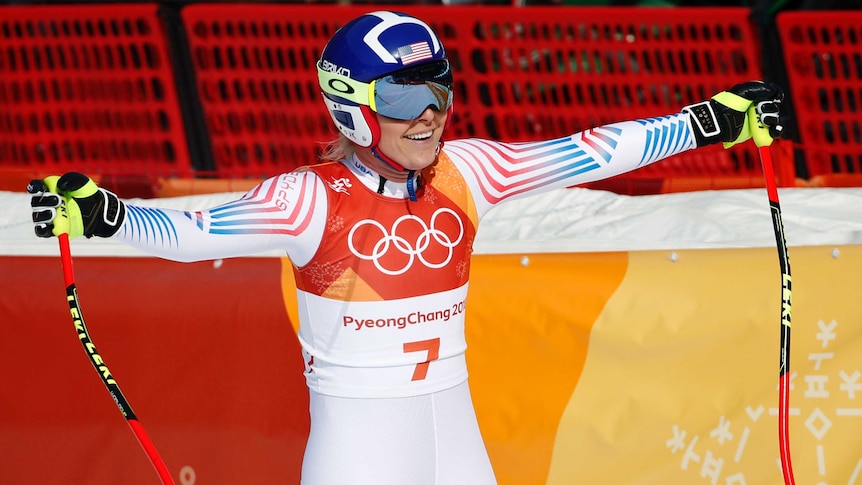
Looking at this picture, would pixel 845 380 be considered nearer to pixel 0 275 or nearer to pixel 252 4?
pixel 0 275

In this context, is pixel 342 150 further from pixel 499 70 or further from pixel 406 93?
pixel 499 70

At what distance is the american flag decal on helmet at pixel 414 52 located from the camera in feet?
11.4

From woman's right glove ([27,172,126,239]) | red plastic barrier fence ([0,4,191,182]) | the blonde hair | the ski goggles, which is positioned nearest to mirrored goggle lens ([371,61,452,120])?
the ski goggles

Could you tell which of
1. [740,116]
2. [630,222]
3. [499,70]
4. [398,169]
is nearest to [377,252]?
[398,169]

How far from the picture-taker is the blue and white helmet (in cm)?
347

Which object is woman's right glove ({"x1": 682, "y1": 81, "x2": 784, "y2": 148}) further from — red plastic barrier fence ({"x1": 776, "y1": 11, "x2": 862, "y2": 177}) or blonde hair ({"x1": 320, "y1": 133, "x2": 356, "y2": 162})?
red plastic barrier fence ({"x1": 776, "y1": 11, "x2": 862, "y2": 177})

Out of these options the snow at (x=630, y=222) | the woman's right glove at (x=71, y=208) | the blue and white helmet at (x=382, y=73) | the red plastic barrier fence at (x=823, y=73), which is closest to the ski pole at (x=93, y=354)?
the woman's right glove at (x=71, y=208)

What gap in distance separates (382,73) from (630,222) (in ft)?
8.16

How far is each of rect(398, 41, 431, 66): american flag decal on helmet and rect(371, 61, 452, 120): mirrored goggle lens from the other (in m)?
0.03

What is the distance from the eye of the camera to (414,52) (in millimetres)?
3488

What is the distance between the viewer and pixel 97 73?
7.24 metres

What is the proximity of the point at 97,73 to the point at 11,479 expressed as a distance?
304cm

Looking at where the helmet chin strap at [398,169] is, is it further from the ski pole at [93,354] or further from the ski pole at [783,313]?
the ski pole at [783,313]

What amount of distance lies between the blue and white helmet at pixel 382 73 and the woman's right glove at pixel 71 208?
2.36 ft
